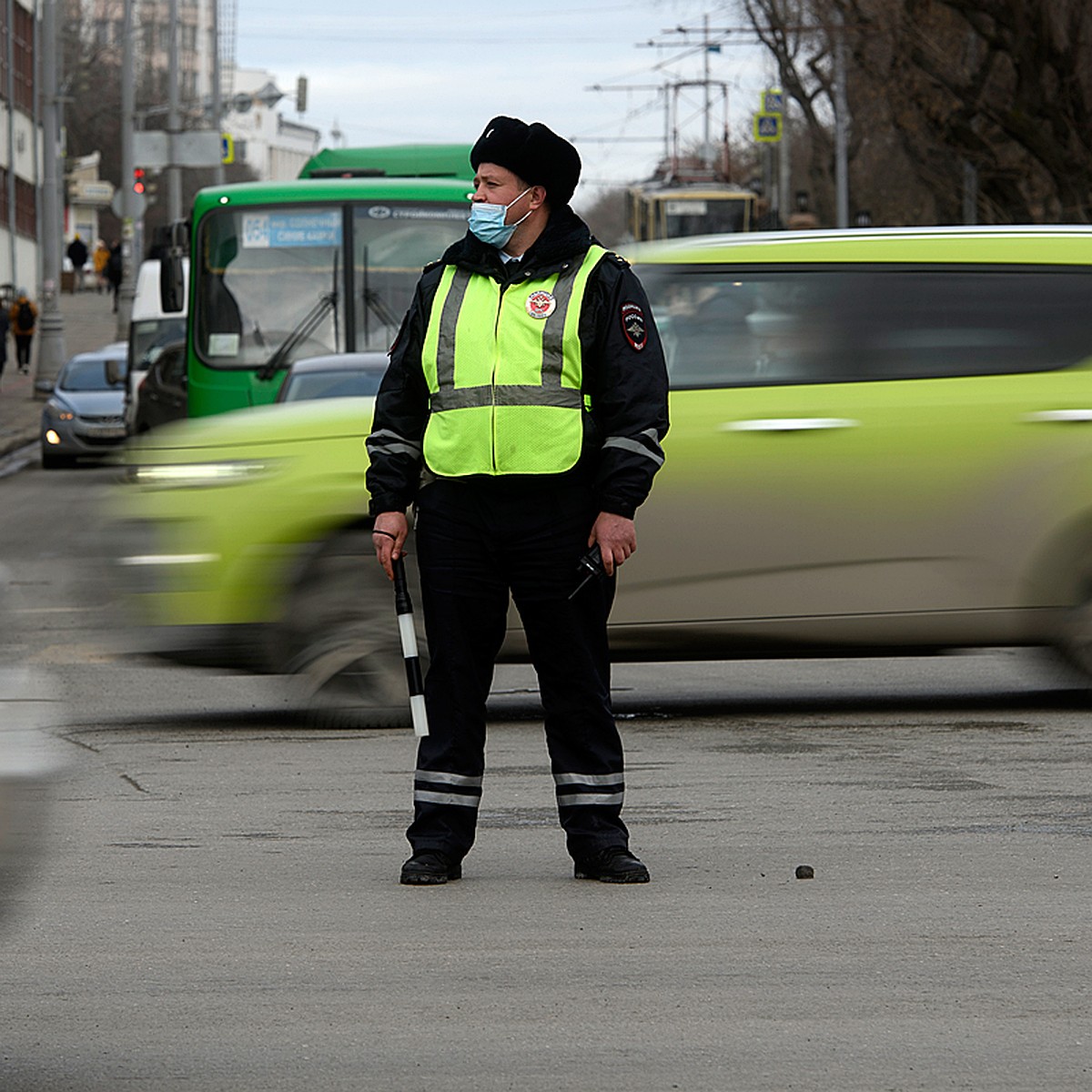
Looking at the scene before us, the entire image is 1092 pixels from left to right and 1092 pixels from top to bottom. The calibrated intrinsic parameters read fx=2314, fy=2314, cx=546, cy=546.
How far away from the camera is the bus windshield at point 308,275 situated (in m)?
18.7

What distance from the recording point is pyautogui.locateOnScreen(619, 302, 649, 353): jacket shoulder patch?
230 inches

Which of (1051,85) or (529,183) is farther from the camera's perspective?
(1051,85)

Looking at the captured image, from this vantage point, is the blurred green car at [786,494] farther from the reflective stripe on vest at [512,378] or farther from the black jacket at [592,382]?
the reflective stripe on vest at [512,378]

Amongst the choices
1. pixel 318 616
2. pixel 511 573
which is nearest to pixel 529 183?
pixel 511 573

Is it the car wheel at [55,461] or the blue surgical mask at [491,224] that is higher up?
the blue surgical mask at [491,224]

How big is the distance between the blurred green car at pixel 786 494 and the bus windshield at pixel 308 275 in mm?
9626

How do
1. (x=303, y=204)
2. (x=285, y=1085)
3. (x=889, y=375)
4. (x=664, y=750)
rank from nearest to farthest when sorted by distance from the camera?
(x=285, y=1085) → (x=664, y=750) → (x=889, y=375) → (x=303, y=204)

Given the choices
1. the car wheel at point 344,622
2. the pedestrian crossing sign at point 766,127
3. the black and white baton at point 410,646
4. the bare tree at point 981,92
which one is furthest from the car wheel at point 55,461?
the pedestrian crossing sign at point 766,127

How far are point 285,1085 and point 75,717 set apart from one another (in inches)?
200

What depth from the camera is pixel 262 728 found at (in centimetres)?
912

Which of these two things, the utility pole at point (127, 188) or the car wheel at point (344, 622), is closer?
the car wheel at point (344, 622)

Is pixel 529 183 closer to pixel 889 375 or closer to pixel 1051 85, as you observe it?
pixel 889 375

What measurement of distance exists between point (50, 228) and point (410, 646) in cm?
3944

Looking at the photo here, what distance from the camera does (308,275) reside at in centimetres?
1895
